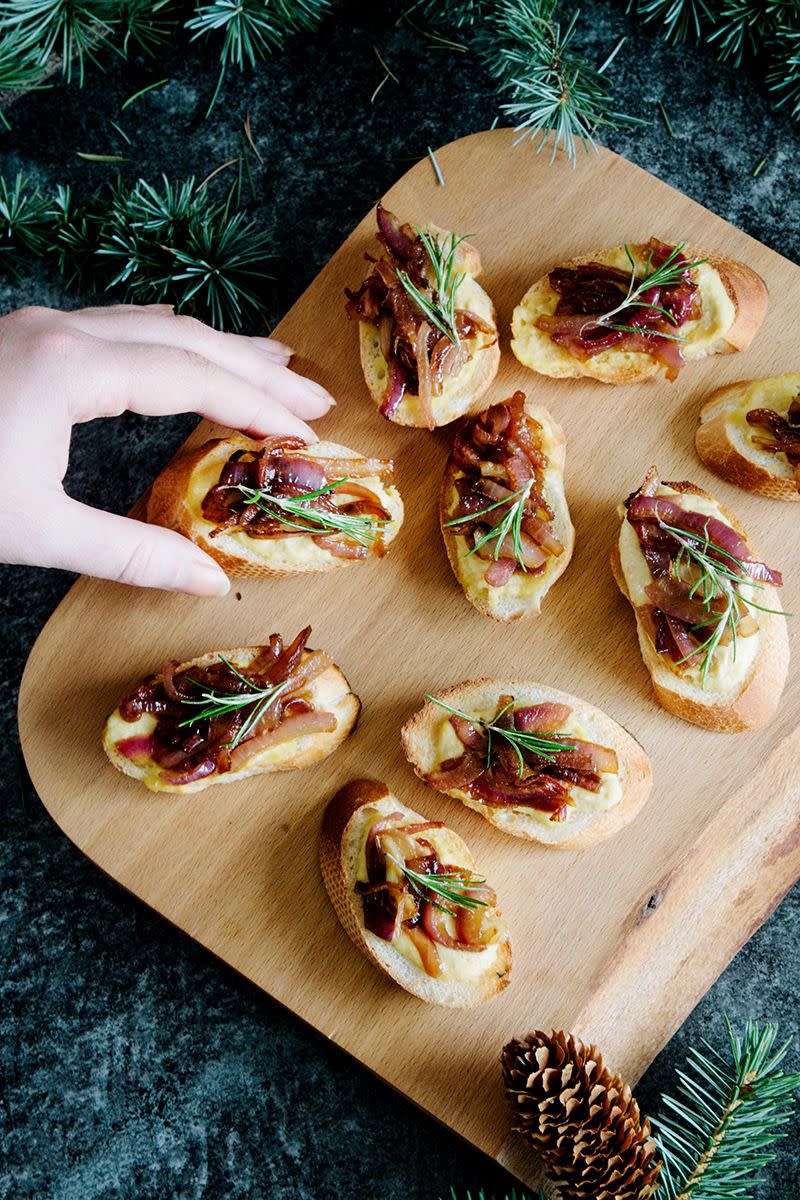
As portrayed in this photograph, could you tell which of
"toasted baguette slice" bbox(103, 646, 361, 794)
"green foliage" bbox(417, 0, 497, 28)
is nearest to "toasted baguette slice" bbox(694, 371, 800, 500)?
Result: "toasted baguette slice" bbox(103, 646, 361, 794)

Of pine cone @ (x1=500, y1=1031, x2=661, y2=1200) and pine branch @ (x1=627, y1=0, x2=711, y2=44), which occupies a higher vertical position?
pine branch @ (x1=627, y1=0, x2=711, y2=44)

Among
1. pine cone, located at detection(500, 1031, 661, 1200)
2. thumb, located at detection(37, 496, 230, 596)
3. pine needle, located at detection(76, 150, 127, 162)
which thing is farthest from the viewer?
pine needle, located at detection(76, 150, 127, 162)

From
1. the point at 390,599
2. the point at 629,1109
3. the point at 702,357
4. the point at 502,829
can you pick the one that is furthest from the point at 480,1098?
the point at 702,357

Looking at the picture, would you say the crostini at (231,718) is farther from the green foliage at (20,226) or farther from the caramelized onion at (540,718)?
the green foliage at (20,226)

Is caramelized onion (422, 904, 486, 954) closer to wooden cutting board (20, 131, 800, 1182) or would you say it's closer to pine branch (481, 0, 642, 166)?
wooden cutting board (20, 131, 800, 1182)

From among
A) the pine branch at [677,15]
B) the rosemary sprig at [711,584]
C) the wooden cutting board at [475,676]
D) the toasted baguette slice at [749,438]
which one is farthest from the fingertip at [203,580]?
the pine branch at [677,15]

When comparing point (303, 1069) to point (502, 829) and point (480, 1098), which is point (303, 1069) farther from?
point (502, 829)
